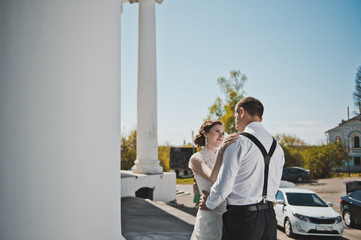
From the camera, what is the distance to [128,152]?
25.1m

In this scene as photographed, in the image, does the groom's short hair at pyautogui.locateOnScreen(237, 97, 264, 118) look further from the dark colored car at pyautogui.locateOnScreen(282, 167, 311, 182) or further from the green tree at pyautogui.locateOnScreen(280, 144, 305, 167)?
the green tree at pyautogui.locateOnScreen(280, 144, 305, 167)

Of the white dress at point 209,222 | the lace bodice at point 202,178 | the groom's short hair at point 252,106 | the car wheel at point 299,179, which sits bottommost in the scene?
the car wheel at point 299,179

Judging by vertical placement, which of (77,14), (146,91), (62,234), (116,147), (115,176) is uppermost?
(146,91)

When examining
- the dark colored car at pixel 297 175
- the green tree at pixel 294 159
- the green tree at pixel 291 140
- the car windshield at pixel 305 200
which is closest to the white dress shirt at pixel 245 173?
the car windshield at pixel 305 200

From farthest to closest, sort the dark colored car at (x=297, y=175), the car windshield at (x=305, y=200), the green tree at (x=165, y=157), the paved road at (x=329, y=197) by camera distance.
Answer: the green tree at (x=165, y=157) → the dark colored car at (x=297, y=175) → the car windshield at (x=305, y=200) → the paved road at (x=329, y=197)

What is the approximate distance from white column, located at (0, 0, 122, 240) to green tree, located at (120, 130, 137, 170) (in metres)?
21.4

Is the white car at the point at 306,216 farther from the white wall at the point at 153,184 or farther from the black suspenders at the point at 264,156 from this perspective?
the black suspenders at the point at 264,156

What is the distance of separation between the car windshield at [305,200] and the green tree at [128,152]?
49.1 feet

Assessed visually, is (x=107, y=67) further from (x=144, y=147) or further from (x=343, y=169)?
(x=343, y=169)

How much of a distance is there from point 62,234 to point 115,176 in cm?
93

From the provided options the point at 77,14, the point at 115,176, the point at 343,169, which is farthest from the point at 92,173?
the point at 343,169

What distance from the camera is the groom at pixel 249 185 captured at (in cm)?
286

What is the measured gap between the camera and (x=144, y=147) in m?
14.4

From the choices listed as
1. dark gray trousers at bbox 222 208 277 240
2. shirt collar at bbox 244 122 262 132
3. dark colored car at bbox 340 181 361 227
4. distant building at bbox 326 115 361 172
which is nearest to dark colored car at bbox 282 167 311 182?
Answer: distant building at bbox 326 115 361 172
